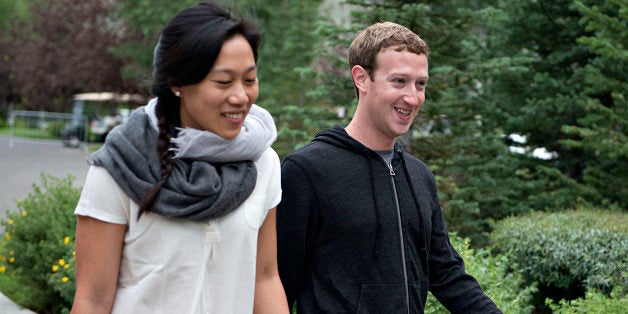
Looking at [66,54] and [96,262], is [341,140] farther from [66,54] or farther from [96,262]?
[66,54]

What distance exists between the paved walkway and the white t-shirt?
208 inches

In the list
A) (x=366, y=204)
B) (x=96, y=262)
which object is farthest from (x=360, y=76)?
(x=96, y=262)

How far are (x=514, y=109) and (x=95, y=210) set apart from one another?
9256 mm

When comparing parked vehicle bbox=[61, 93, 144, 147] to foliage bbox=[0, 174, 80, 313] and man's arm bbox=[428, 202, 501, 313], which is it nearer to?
foliage bbox=[0, 174, 80, 313]

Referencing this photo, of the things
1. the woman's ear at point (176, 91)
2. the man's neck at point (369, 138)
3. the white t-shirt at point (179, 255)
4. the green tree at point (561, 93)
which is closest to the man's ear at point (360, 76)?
the man's neck at point (369, 138)

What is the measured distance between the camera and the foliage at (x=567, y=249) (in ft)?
21.4

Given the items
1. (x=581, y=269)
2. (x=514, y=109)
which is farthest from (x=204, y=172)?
(x=514, y=109)

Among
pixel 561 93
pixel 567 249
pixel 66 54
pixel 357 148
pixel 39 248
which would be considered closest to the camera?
pixel 357 148

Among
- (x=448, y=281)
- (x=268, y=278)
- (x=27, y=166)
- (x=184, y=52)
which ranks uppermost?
(x=184, y=52)

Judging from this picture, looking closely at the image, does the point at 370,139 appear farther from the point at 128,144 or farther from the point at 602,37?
the point at 602,37

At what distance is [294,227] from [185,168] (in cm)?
69

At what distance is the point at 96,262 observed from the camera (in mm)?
2186

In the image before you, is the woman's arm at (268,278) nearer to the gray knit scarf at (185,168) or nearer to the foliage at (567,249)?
the gray knit scarf at (185,168)

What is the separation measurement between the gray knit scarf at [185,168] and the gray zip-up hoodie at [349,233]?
1.81ft
